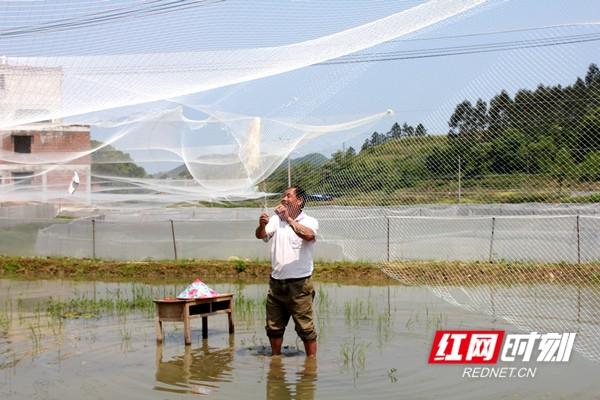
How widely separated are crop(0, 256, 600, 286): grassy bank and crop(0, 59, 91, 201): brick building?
1676mm

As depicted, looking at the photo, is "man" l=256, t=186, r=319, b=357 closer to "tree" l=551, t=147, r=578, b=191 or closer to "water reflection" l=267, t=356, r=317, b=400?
"water reflection" l=267, t=356, r=317, b=400

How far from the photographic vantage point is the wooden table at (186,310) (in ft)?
27.7

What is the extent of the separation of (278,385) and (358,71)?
129 inches

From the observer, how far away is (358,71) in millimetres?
8148

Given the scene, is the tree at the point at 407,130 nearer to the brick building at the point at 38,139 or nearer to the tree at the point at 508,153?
the tree at the point at 508,153

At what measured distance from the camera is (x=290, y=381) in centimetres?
705

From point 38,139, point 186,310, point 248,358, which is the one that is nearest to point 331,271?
point 38,139

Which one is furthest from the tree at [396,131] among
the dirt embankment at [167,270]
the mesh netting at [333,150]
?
the dirt embankment at [167,270]

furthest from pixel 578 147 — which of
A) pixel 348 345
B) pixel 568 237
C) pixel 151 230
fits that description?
pixel 151 230

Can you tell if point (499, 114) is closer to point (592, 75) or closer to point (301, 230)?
point (592, 75)

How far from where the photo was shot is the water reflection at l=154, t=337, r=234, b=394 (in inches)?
273

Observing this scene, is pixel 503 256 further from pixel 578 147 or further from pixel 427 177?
pixel 578 147

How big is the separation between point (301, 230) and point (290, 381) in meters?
1.35

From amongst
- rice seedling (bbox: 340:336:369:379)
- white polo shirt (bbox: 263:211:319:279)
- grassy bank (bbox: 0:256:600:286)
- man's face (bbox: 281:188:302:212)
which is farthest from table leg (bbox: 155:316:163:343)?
grassy bank (bbox: 0:256:600:286)
